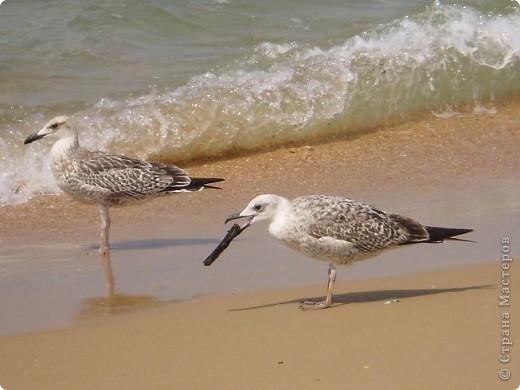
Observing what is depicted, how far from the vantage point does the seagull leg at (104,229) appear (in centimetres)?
748

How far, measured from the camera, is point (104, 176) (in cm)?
831

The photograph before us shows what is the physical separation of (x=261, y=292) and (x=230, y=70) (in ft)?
17.5

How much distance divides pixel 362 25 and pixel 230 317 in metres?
7.35

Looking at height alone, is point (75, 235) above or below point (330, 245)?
below

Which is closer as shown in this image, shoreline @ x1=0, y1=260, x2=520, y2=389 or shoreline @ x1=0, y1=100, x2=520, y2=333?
shoreline @ x1=0, y1=260, x2=520, y2=389

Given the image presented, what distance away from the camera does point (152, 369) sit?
17.0 ft

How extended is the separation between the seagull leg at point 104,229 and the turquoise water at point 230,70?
45.9 inches

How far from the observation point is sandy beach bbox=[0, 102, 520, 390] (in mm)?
5125

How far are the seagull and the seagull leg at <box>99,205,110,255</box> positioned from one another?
Result: 1512 mm

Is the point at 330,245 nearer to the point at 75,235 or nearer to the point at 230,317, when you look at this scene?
the point at 230,317

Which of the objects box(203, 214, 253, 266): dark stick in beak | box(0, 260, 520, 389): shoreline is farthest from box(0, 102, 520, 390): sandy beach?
box(203, 214, 253, 266): dark stick in beak

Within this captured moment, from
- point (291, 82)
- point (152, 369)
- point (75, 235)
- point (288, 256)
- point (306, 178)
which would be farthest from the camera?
point (291, 82)

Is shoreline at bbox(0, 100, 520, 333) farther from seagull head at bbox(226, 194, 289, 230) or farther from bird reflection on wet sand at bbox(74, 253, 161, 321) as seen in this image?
seagull head at bbox(226, 194, 289, 230)

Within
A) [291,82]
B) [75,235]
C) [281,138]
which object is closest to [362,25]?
[291,82]
